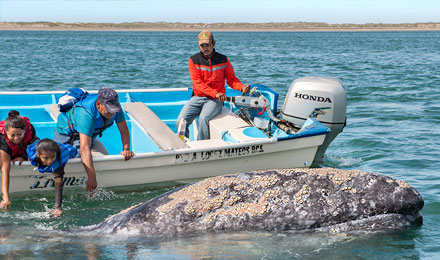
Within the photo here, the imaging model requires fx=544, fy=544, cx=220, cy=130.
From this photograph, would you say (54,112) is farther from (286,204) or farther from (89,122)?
(286,204)

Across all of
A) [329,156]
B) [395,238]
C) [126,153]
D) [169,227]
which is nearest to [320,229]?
[395,238]

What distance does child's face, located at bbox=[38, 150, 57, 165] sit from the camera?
6.68 m

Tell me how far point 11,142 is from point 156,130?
2357 mm

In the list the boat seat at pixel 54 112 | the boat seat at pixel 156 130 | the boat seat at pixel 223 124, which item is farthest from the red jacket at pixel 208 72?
the boat seat at pixel 54 112

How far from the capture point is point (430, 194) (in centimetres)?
835

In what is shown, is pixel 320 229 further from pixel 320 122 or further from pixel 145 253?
pixel 320 122

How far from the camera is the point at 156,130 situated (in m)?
8.73

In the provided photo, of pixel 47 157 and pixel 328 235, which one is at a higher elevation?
pixel 47 157

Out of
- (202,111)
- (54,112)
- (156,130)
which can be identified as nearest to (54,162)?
(156,130)

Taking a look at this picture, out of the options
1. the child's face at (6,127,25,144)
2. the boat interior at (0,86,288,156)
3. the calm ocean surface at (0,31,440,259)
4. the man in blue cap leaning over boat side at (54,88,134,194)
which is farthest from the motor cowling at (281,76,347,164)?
the child's face at (6,127,25,144)

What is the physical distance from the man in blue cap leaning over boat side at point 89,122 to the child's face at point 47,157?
462 mm

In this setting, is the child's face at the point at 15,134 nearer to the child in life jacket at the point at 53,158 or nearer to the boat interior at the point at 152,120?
the child in life jacket at the point at 53,158

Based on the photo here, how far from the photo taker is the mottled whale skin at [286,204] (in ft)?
18.8

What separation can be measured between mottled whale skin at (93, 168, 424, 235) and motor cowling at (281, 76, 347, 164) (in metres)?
3.73
